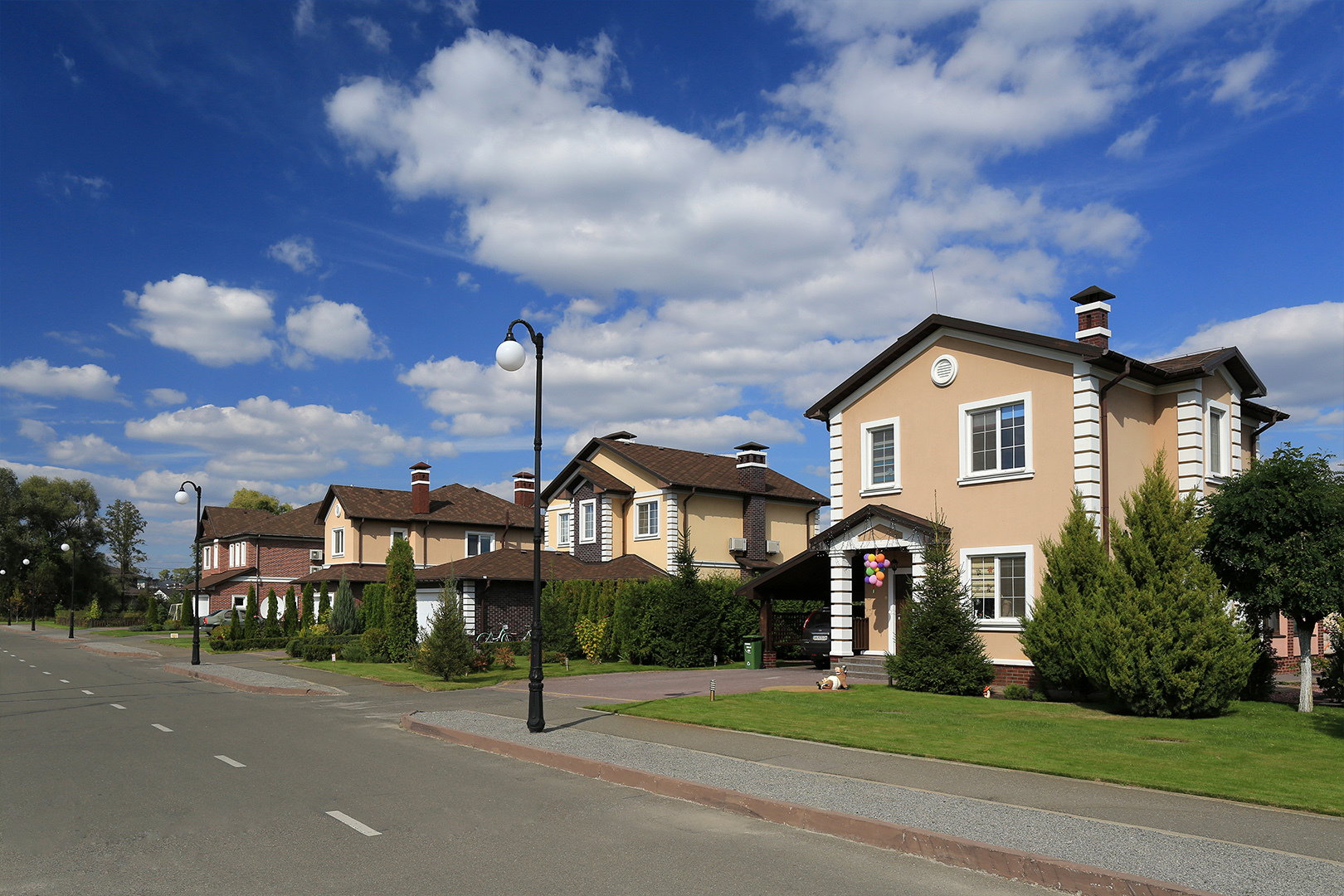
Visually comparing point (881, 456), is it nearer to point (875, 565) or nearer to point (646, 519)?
point (875, 565)

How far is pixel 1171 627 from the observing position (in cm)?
1594

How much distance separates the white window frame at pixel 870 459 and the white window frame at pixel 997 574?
2674 mm

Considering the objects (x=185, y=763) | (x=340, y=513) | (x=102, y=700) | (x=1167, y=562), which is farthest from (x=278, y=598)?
(x=1167, y=562)

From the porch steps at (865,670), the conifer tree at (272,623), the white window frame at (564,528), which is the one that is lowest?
the conifer tree at (272,623)

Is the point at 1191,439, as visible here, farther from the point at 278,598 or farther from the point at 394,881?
the point at 278,598

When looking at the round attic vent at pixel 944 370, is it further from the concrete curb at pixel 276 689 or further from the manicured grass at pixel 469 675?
the concrete curb at pixel 276 689

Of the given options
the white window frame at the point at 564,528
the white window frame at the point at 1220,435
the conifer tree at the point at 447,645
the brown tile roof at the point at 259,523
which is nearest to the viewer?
the white window frame at the point at 1220,435

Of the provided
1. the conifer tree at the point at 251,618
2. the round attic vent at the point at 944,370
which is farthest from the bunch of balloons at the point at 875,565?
the conifer tree at the point at 251,618


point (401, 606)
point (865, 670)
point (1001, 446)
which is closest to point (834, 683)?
point (865, 670)

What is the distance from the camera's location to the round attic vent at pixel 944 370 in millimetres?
22125

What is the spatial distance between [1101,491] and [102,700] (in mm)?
22465

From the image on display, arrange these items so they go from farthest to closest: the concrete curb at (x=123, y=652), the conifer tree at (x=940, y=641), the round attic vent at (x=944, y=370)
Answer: the concrete curb at (x=123, y=652) < the round attic vent at (x=944, y=370) < the conifer tree at (x=940, y=641)

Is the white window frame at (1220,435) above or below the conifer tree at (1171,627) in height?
above

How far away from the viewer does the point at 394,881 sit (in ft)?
22.5
